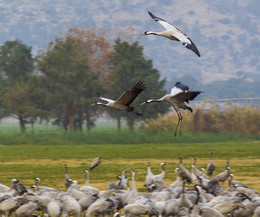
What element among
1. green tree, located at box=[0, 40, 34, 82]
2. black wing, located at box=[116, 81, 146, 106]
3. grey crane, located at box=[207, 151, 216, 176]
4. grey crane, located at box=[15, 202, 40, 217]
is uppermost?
green tree, located at box=[0, 40, 34, 82]

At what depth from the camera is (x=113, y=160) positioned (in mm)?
22609

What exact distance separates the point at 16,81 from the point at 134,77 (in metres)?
8.19

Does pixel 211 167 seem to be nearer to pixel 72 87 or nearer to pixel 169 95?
pixel 169 95

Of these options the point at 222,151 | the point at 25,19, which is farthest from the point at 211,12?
the point at 222,151

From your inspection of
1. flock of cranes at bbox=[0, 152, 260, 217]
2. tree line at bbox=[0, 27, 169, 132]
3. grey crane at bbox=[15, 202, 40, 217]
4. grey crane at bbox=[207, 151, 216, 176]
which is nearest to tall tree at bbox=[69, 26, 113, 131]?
tree line at bbox=[0, 27, 169, 132]

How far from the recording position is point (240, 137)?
32.2 meters

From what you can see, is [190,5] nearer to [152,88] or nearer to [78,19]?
[78,19]

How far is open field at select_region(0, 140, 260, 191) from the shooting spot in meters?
17.5

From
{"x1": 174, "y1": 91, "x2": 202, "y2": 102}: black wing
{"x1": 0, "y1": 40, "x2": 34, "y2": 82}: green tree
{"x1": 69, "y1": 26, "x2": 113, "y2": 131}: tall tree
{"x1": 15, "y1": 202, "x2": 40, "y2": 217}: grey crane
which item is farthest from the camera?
{"x1": 0, "y1": 40, "x2": 34, "y2": 82}: green tree

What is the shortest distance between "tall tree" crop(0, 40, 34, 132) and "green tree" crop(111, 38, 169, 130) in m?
5.29

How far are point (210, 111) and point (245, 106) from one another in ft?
5.97

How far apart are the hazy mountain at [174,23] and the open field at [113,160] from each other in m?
138

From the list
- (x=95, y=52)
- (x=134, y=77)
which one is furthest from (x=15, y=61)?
(x=134, y=77)

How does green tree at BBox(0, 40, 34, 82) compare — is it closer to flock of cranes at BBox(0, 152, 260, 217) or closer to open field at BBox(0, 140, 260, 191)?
open field at BBox(0, 140, 260, 191)
